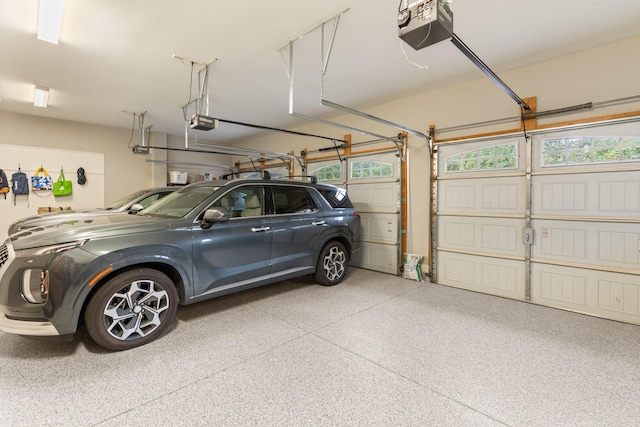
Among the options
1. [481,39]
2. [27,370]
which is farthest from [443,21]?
[27,370]

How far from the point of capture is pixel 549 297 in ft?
12.5

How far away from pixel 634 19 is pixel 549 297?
3157 mm

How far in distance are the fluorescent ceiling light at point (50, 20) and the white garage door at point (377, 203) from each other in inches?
180

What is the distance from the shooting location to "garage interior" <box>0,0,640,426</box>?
197 cm

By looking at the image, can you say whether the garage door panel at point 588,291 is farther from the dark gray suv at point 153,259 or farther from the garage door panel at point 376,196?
the dark gray suv at point 153,259

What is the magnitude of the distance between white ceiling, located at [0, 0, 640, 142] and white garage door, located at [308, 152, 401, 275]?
1221 millimetres

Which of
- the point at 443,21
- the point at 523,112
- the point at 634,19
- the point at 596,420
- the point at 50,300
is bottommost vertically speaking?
the point at 596,420

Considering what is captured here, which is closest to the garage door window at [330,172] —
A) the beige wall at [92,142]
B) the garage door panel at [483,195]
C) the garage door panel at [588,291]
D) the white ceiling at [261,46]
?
the white ceiling at [261,46]

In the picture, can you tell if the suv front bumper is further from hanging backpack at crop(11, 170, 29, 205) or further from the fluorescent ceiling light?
hanging backpack at crop(11, 170, 29, 205)

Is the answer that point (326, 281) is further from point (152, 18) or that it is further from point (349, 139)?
point (152, 18)

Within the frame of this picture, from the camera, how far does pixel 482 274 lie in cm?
436

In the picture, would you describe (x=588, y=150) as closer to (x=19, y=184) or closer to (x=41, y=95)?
(x=41, y=95)

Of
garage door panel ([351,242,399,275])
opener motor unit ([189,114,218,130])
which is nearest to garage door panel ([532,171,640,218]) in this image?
garage door panel ([351,242,399,275])

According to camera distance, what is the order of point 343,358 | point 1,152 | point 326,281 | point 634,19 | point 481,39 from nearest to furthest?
point 343,358 → point 634,19 → point 481,39 → point 326,281 → point 1,152
